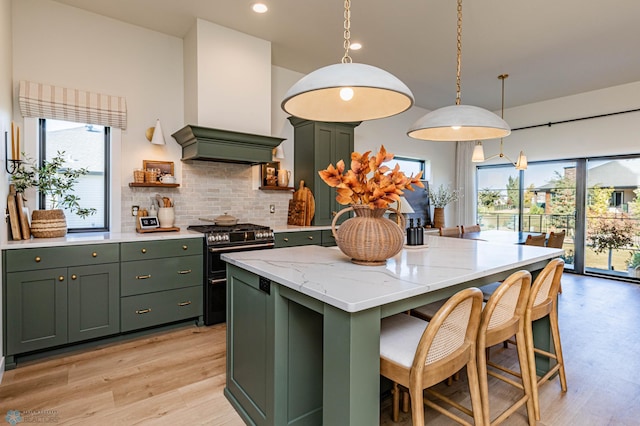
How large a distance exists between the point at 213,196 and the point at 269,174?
2.57ft

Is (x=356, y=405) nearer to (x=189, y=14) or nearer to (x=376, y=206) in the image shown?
(x=376, y=206)

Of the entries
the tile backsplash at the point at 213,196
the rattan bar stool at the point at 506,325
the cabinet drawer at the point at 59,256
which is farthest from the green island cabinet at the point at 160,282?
the rattan bar stool at the point at 506,325

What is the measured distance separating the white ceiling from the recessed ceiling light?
6cm

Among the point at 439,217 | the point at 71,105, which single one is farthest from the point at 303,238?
the point at 439,217

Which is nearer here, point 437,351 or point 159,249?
point 437,351

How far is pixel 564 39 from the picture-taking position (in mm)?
3713

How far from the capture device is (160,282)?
3.10 m

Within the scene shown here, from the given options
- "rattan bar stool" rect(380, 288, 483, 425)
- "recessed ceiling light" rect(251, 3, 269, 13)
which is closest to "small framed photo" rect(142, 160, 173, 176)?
"recessed ceiling light" rect(251, 3, 269, 13)

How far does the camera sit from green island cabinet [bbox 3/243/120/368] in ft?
8.12

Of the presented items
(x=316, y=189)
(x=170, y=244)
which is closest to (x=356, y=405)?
(x=170, y=244)

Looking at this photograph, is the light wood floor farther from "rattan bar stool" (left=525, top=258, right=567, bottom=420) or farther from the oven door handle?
the oven door handle

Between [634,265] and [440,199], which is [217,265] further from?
[634,265]

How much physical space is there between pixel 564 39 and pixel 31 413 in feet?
18.5

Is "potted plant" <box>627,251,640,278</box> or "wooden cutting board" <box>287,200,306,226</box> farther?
"potted plant" <box>627,251,640,278</box>
